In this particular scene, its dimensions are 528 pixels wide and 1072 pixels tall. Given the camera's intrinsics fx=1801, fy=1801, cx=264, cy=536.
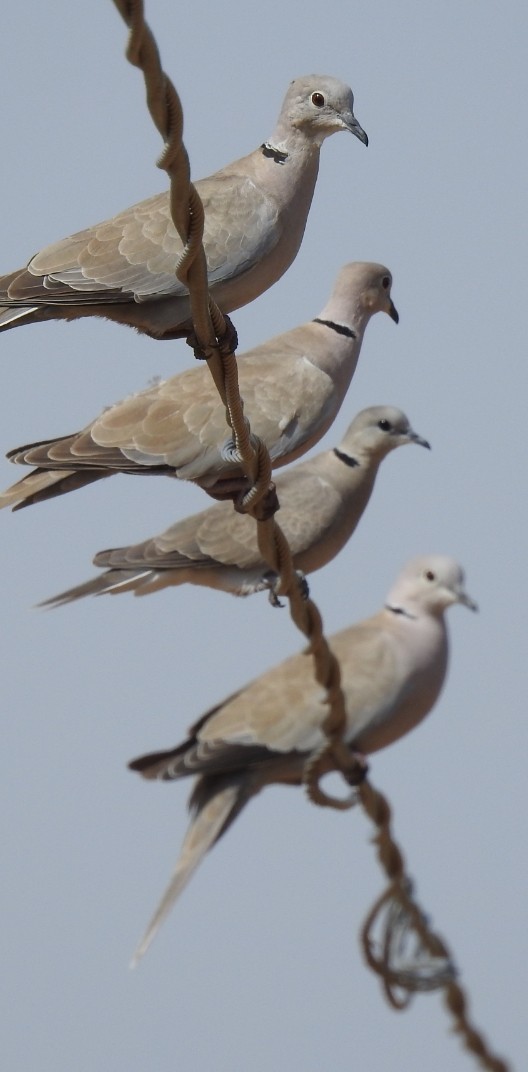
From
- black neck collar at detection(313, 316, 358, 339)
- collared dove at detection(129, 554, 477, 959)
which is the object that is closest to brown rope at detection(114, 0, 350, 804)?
collared dove at detection(129, 554, 477, 959)

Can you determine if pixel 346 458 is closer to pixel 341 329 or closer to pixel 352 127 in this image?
pixel 341 329

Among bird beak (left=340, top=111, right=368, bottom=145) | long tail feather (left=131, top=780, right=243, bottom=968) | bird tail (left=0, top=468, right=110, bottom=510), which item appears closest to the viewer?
long tail feather (left=131, top=780, right=243, bottom=968)

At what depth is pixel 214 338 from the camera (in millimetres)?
3066

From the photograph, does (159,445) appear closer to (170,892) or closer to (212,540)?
(212,540)

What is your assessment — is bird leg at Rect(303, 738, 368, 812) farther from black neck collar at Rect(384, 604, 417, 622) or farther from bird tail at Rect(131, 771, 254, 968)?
black neck collar at Rect(384, 604, 417, 622)

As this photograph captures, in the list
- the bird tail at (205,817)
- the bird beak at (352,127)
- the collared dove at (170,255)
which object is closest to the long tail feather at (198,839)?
the bird tail at (205,817)

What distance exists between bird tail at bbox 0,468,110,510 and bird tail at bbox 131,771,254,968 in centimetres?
76

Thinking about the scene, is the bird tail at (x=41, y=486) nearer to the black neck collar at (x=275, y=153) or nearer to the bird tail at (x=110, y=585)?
the bird tail at (x=110, y=585)

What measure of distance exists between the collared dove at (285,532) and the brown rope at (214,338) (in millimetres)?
1345

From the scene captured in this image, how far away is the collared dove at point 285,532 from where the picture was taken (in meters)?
5.04

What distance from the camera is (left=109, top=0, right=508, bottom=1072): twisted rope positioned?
114 inches

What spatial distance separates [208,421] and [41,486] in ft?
1.81

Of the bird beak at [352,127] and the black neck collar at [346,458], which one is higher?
the bird beak at [352,127]

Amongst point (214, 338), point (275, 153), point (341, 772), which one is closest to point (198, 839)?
point (341, 772)
